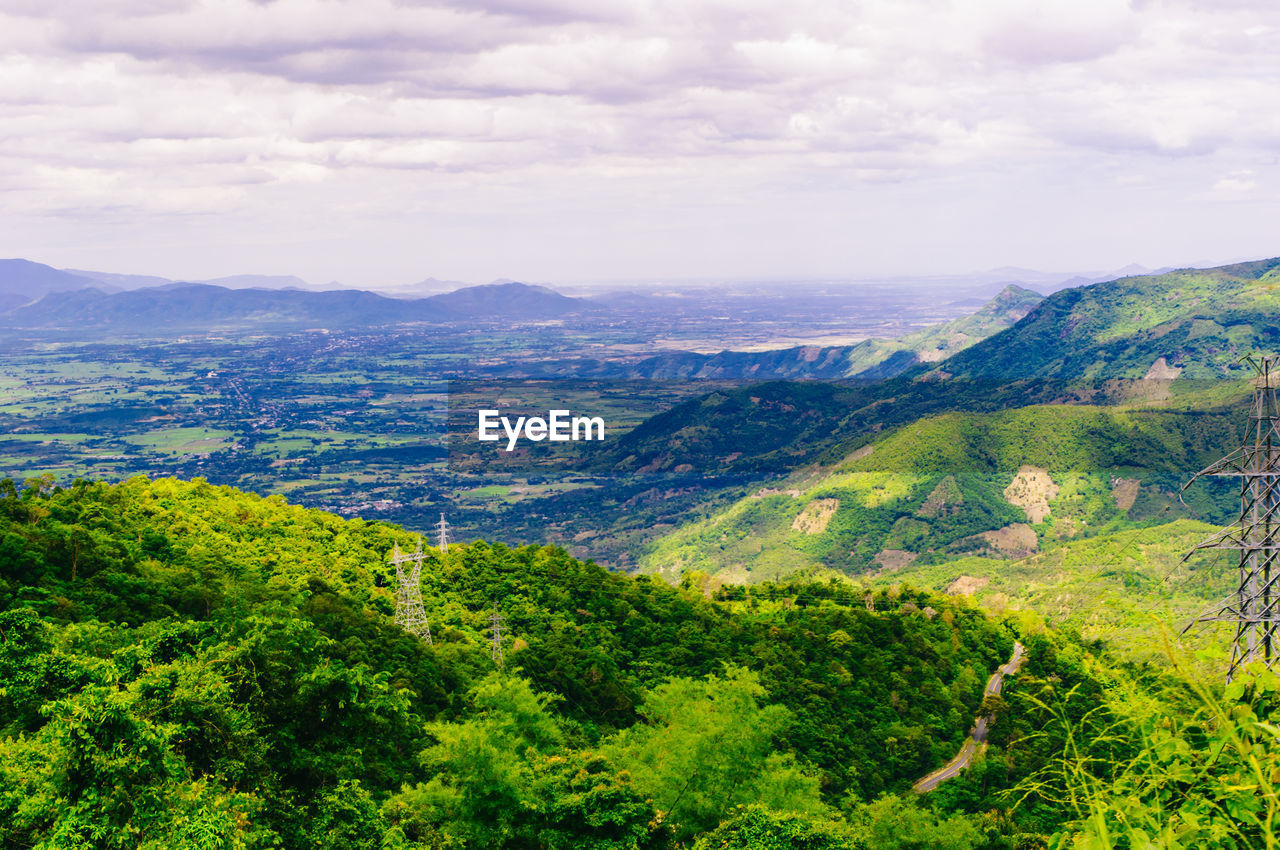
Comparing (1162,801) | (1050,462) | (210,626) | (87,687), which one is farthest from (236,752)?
(1050,462)

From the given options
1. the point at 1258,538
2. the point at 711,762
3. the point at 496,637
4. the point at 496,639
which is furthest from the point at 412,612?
the point at 1258,538

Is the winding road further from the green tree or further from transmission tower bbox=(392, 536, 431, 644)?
transmission tower bbox=(392, 536, 431, 644)

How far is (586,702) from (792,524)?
13731 cm

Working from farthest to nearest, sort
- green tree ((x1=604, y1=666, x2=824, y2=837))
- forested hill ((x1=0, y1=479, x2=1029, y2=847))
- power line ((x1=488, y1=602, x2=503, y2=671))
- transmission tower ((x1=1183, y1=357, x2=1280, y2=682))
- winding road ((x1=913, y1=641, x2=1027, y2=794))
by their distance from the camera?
winding road ((x1=913, y1=641, x2=1027, y2=794)) → power line ((x1=488, y1=602, x2=503, y2=671)) → green tree ((x1=604, y1=666, x2=824, y2=837)) → forested hill ((x1=0, y1=479, x2=1029, y2=847)) → transmission tower ((x1=1183, y1=357, x2=1280, y2=682))

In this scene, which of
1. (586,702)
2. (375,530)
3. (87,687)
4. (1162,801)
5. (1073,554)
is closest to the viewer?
(1162,801)

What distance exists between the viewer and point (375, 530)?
73.4 m

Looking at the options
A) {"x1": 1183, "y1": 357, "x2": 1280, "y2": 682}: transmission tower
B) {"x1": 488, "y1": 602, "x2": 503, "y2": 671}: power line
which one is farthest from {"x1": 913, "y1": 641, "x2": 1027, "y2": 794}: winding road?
{"x1": 1183, "y1": 357, "x2": 1280, "y2": 682}: transmission tower

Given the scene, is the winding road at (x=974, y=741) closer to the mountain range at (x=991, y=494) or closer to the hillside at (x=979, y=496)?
the mountain range at (x=991, y=494)

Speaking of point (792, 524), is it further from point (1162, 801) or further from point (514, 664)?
point (1162, 801)

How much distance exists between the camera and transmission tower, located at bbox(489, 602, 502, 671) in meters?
49.2

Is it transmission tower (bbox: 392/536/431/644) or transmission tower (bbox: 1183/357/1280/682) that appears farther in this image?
transmission tower (bbox: 392/536/431/644)

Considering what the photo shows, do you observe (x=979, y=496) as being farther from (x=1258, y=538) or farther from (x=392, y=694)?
(x=1258, y=538)

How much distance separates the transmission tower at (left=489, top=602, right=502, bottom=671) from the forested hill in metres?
0.75

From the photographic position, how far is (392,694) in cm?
3133
